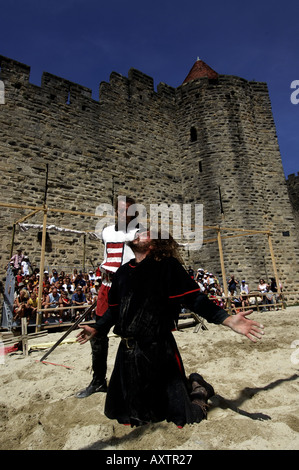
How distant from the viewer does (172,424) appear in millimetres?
1669

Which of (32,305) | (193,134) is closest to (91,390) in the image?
(32,305)

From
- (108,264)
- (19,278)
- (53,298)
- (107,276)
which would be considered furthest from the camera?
(53,298)

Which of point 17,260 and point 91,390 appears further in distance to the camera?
point 17,260

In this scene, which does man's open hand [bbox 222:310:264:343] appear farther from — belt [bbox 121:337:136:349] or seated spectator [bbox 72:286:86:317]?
seated spectator [bbox 72:286:86:317]

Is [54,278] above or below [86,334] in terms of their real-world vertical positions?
above

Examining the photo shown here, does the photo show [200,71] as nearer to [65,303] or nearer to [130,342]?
[65,303]

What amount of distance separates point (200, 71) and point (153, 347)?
18.1 meters

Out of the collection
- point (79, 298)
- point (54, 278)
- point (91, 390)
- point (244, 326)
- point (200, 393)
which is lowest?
point (91, 390)

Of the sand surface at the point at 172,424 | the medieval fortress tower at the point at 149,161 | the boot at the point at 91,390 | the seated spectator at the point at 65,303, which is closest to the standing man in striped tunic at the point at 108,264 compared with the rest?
the boot at the point at 91,390

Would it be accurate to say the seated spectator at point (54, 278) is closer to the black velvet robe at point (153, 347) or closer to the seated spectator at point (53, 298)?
the seated spectator at point (53, 298)

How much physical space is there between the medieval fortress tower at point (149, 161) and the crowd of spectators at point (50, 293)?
70 cm

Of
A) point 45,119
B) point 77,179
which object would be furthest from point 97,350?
point 45,119

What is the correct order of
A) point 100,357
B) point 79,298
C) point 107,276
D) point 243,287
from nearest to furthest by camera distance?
point 100,357 < point 107,276 < point 79,298 < point 243,287

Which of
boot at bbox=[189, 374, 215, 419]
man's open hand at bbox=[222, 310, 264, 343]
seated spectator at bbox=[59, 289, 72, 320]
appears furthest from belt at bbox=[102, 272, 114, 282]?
seated spectator at bbox=[59, 289, 72, 320]
